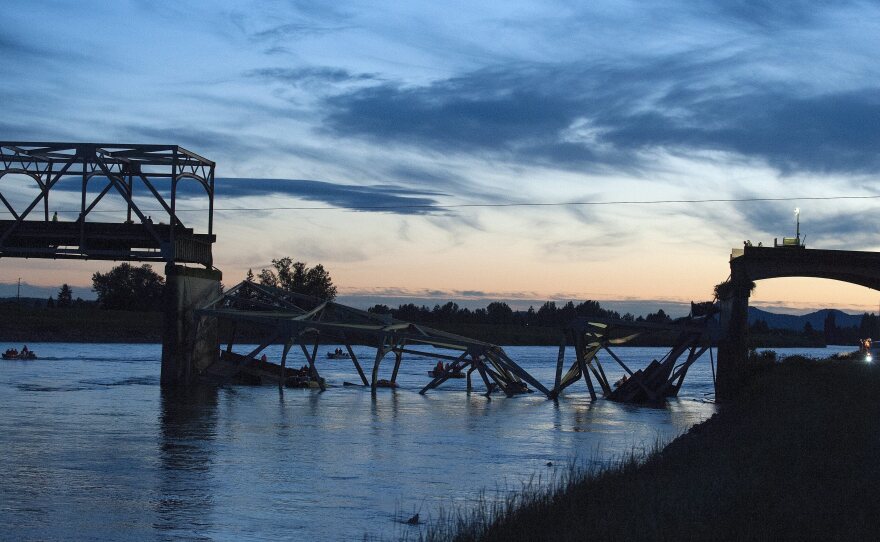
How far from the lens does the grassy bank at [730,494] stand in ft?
48.5

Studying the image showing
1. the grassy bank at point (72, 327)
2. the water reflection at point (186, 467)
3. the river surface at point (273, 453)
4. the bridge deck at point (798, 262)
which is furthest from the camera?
the grassy bank at point (72, 327)

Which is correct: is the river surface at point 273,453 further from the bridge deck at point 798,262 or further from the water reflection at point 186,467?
the bridge deck at point 798,262

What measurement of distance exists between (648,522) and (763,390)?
36.8m

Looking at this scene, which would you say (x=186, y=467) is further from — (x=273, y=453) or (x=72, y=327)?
(x=72, y=327)

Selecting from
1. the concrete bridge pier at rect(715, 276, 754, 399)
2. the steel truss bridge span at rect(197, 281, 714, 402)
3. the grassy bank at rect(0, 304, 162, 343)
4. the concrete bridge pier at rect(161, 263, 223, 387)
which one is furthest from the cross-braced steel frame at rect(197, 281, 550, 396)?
the grassy bank at rect(0, 304, 162, 343)

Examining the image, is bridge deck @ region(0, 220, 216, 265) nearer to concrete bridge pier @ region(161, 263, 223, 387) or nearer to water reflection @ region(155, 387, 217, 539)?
concrete bridge pier @ region(161, 263, 223, 387)

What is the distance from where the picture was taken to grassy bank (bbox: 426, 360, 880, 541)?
1480cm

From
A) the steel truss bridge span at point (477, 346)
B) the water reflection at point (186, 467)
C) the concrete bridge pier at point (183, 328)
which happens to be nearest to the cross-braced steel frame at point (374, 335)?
the steel truss bridge span at point (477, 346)

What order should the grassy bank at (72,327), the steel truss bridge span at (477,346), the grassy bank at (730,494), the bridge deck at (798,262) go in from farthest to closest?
1. the grassy bank at (72,327)
2. the bridge deck at (798,262)
3. the steel truss bridge span at (477,346)
4. the grassy bank at (730,494)

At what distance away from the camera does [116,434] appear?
34344 mm

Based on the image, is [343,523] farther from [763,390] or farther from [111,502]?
[763,390]

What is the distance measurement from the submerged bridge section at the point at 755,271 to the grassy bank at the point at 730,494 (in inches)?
992

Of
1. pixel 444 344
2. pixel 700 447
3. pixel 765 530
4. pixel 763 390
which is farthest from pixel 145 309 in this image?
pixel 765 530

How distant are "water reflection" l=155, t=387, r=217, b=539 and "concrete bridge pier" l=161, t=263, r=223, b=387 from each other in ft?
32.3
